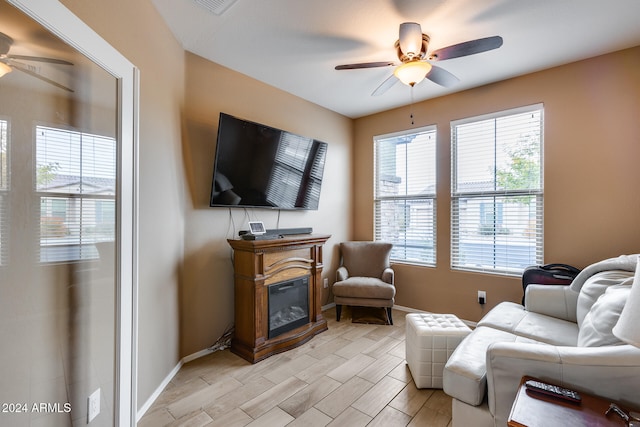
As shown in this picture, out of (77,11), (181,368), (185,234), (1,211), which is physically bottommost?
(181,368)

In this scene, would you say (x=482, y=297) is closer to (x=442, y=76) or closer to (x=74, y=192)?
(x=442, y=76)

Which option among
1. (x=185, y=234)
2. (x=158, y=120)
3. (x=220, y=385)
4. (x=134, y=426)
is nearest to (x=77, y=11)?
(x=158, y=120)

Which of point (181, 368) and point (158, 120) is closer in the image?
point (158, 120)

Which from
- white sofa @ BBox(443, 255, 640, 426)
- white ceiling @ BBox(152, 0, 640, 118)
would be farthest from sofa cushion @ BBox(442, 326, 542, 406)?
white ceiling @ BBox(152, 0, 640, 118)

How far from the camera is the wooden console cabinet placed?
257 cm

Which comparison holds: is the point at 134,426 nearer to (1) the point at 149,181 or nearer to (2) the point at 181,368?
(2) the point at 181,368

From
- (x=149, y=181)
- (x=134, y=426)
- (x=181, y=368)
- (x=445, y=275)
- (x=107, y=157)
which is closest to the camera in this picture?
(x=107, y=157)

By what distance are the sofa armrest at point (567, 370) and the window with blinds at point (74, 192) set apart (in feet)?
6.86

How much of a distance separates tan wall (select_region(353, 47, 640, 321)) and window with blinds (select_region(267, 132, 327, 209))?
1.63 m

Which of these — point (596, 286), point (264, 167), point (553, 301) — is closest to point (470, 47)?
point (596, 286)

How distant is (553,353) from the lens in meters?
1.32

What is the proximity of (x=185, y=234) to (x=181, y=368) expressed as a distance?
3.81 feet

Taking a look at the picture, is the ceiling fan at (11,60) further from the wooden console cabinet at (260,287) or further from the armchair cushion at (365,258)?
the armchair cushion at (365,258)

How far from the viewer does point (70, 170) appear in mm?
1281
